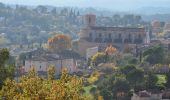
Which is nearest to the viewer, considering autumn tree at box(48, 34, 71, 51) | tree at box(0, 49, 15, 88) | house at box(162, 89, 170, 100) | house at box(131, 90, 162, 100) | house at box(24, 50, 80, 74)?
tree at box(0, 49, 15, 88)

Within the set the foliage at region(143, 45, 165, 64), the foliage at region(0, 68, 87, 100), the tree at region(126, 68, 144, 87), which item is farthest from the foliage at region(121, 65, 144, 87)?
the foliage at region(0, 68, 87, 100)

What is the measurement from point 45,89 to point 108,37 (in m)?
49.2

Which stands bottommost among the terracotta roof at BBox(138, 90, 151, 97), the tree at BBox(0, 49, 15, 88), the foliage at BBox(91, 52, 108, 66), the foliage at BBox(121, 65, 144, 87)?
the foliage at BBox(91, 52, 108, 66)

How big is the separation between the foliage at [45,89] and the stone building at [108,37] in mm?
47113

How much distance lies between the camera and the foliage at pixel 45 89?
29.2 ft

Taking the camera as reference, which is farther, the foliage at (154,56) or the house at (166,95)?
the foliage at (154,56)

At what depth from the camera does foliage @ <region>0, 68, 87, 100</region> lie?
29.2ft

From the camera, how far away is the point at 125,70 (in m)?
34.2

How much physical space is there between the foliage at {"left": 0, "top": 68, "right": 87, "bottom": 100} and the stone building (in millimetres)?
47113

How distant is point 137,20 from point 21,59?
197ft

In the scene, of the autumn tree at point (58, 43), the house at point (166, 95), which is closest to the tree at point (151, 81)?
the house at point (166, 95)

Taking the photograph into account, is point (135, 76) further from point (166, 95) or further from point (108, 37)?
point (108, 37)

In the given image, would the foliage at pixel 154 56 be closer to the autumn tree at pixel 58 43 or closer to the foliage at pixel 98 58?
the foliage at pixel 98 58

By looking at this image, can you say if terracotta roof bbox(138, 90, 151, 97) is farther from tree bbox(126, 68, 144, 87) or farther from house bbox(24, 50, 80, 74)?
house bbox(24, 50, 80, 74)
